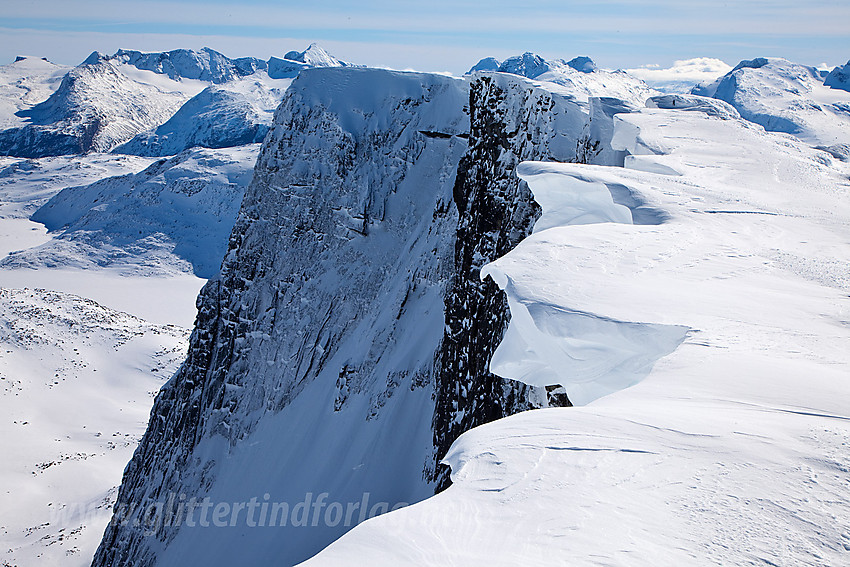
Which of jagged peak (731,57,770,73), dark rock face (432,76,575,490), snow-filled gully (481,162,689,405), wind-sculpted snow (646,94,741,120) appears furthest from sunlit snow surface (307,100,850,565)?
jagged peak (731,57,770,73)

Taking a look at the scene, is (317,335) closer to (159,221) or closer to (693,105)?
(693,105)

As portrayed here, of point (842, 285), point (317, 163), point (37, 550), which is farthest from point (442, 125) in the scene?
point (37, 550)

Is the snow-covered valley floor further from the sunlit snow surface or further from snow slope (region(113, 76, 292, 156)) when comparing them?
snow slope (region(113, 76, 292, 156))

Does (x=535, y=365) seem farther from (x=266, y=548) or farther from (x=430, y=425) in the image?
(x=266, y=548)

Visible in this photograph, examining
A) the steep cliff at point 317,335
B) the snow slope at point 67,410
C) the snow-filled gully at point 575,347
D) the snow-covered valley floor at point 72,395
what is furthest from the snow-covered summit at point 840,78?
the snow-filled gully at point 575,347

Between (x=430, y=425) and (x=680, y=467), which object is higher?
(x=680, y=467)

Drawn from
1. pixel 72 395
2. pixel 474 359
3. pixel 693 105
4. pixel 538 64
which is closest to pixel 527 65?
pixel 538 64

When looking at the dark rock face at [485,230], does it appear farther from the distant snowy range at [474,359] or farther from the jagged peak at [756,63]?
the jagged peak at [756,63]
